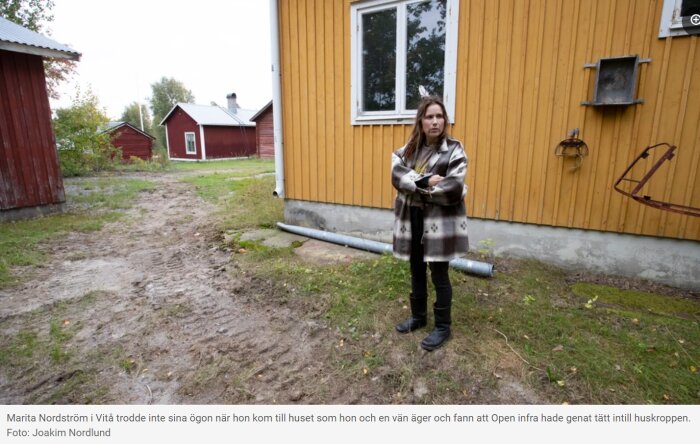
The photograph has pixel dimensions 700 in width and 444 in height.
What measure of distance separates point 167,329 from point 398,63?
13.2ft

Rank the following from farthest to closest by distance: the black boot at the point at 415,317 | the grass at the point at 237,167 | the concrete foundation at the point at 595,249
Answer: the grass at the point at 237,167 → the concrete foundation at the point at 595,249 → the black boot at the point at 415,317

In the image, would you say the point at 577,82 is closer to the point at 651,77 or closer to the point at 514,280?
the point at 651,77

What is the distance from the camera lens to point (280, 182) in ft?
20.5

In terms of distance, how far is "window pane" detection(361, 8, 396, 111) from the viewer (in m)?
5.02

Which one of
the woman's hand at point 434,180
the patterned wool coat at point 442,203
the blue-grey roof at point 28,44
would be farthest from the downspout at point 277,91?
the blue-grey roof at point 28,44

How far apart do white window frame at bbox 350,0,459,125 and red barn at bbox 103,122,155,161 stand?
23.8 meters

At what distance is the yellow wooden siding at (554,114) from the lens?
12.0 ft

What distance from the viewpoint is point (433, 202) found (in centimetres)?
262

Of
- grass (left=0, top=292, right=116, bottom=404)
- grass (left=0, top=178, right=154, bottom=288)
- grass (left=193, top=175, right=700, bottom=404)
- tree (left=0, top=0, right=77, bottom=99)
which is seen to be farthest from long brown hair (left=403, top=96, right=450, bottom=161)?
tree (left=0, top=0, right=77, bottom=99)

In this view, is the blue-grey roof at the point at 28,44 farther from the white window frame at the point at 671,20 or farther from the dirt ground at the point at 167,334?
the white window frame at the point at 671,20

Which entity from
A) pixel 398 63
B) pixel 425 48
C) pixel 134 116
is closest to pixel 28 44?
pixel 398 63

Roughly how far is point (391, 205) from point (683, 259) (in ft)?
10.3

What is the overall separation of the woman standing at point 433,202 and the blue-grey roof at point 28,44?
7944 mm

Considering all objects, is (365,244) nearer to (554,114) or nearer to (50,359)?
(554,114)
